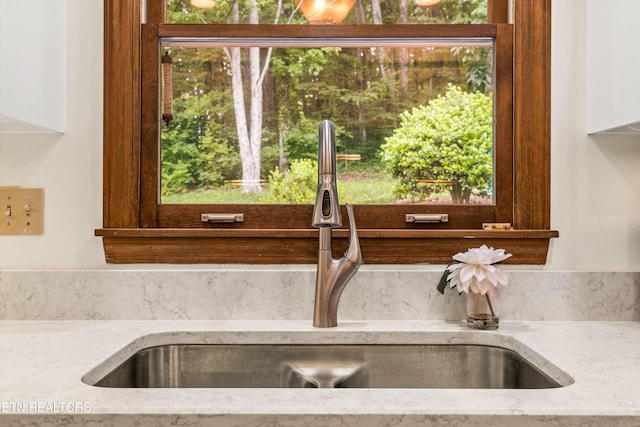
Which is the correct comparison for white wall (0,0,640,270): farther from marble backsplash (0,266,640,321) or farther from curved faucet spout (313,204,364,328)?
curved faucet spout (313,204,364,328)

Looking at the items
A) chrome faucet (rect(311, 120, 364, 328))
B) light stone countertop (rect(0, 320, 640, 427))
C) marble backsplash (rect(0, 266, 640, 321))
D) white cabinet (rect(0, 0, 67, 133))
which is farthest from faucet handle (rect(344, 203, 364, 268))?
white cabinet (rect(0, 0, 67, 133))

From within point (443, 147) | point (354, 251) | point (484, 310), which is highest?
point (443, 147)

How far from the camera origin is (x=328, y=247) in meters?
1.21

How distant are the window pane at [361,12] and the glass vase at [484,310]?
71 cm

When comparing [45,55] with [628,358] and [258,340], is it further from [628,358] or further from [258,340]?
[628,358]

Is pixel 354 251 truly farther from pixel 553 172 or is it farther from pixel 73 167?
pixel 73 167

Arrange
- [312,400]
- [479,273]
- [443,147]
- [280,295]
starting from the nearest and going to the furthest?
1. [312,400]
2. [479,273]
3. [280,295]
4. [443,147]

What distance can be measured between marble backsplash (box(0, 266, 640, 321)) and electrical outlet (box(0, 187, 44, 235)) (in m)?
0.10

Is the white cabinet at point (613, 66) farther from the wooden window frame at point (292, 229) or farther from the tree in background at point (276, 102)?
the tree in background at point (276, 102)

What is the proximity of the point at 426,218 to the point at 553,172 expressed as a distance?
0.33 metres

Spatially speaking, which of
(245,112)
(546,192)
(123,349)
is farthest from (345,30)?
(123,349)

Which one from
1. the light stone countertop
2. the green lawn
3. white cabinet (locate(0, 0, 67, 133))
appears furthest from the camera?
the green lawn

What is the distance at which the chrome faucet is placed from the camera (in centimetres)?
119

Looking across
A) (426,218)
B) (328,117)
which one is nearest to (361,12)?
(328,117)
